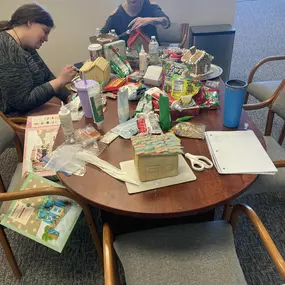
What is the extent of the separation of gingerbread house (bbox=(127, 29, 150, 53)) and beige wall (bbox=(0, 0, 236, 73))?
3.97 feet

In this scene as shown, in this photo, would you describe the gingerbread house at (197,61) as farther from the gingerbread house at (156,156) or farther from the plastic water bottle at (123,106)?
the gingerbread house at (156,156)

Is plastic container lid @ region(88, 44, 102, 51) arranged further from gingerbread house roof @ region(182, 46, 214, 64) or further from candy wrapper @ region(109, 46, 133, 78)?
gingerbread house roof @ region(182, 46, 214, 64)

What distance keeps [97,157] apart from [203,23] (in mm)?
2469

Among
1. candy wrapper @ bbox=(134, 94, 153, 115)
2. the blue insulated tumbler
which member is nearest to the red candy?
candy wrapper @ bbox=(134, 94, 153, 115)

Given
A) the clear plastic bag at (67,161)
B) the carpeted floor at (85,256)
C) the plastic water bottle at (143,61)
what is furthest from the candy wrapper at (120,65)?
the carpeted floor at (85,256)

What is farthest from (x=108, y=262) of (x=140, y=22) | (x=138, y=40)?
(x=140, y=22)

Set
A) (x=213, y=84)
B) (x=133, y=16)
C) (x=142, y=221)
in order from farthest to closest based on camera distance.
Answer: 1. (x=133, y=16)
2. (x=213, y=84)
3. (x=142, y=221)

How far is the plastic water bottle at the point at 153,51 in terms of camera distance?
5.75ft

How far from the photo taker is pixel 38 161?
56.6 inches

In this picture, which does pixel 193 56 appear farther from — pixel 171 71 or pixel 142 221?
pixel 142 221

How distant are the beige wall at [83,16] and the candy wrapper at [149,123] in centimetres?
200

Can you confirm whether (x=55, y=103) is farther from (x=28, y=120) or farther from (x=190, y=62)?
(x=190, y=62)

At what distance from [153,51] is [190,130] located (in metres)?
0.73

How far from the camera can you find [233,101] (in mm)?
1206
